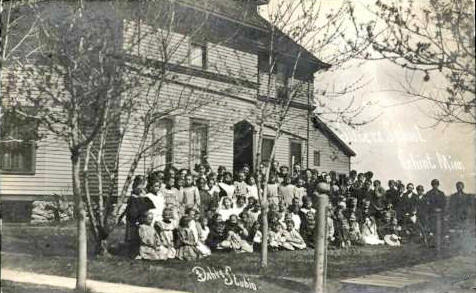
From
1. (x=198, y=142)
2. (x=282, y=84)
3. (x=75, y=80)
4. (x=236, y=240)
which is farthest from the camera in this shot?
(x=236, y=240)

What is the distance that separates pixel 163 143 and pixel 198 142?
0.66 meters

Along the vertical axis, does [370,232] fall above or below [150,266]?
above

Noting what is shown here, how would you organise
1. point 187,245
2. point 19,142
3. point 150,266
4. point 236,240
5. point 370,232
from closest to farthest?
point 150,266, point 19,142, point 187,245, point 236,240, point 370,232

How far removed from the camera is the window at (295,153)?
8.91 meters

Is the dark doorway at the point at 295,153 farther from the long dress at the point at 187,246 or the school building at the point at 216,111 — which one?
the long dress at the point at 187,246

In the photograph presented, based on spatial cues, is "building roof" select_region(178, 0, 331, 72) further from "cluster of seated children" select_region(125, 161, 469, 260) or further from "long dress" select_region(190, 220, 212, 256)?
"long dress" select_region(190, 220, 212, 256)

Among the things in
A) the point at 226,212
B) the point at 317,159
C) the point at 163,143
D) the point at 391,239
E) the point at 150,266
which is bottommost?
the point at 150,266

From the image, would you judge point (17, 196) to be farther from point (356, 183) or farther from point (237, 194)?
point (356, 183)

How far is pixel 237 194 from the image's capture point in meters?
9.57

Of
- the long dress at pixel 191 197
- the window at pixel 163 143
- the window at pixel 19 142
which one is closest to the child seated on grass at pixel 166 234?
the long dress at pixel 191 197

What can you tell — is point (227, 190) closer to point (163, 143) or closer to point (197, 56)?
point (163, 143)

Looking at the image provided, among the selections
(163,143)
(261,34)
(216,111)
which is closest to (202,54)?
(216,111)

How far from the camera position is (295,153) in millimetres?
9125

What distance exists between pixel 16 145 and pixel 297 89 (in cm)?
403
